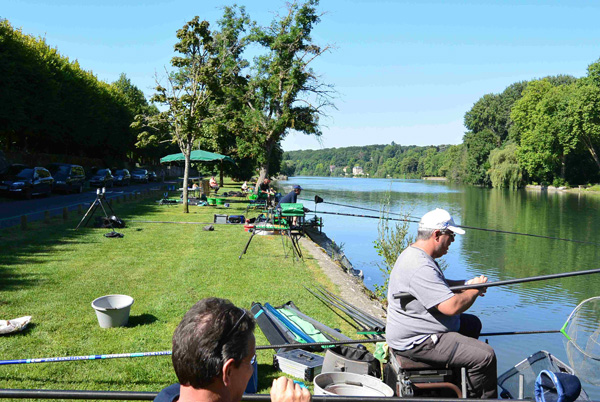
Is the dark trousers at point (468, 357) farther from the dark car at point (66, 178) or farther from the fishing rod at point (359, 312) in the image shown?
the dark car at point (66, 178)

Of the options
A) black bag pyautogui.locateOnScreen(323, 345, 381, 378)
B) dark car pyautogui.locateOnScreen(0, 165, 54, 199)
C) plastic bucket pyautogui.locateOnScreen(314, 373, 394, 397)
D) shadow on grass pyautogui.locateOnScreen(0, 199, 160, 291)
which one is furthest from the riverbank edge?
dark car pyautogui.locateOnScreen(0, 165, 54, 199)

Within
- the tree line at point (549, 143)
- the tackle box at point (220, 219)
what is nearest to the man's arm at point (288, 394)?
the tackle box at point (220, 219)

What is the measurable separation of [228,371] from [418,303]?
7.73ft

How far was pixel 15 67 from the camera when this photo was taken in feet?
101

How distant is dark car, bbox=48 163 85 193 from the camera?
29.1 metres

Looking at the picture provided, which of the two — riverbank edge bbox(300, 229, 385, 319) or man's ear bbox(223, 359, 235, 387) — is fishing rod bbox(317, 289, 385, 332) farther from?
man's ear bbox(223, 359, 235, 387)

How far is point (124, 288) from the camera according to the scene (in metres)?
8.26

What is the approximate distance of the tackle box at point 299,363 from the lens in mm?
5055

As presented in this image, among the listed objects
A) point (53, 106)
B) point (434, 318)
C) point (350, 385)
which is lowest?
point (350, 385)

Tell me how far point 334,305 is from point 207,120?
15854 millimetres

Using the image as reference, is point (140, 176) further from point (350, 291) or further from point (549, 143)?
point (549, 143)

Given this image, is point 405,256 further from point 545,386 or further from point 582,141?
point 582,141

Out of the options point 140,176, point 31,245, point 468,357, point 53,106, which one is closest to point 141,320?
point 468,357

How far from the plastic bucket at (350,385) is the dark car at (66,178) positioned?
28.8 metres
